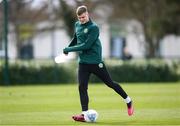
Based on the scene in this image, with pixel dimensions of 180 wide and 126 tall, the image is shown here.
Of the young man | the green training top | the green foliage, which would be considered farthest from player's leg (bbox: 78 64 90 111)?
the green foliage

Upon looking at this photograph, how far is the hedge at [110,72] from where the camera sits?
114 ft

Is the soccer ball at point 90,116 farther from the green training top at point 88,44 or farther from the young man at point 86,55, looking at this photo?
the green training top at point 88,44

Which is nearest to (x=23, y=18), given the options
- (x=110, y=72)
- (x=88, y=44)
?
(x=110, y=72)

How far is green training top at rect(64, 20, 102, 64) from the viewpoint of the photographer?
14.4m

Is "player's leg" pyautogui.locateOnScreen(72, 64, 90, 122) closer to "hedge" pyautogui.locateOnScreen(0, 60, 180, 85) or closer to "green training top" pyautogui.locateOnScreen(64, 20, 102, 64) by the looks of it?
"green training top" pyautogui.locateOnScreen(64, 20, 102, 64)

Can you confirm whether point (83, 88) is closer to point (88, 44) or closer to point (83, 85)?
point (83, 85)

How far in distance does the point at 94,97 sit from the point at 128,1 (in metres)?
29.7

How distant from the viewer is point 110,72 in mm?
35531

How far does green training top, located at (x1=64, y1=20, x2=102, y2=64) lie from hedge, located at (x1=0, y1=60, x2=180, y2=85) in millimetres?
19884

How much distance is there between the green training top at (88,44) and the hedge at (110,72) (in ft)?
65.2

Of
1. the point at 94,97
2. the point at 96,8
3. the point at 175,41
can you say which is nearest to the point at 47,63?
the point at 94,97

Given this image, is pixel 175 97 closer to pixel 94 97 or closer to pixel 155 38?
pixel 94 97

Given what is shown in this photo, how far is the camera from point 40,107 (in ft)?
61.2

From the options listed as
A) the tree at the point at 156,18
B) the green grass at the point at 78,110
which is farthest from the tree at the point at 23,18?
the green grass at the point at 78,110
